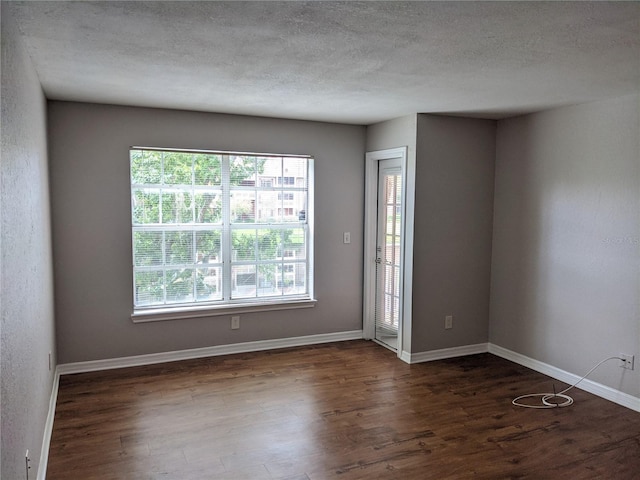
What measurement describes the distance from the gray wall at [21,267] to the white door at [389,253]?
2960 millimetres

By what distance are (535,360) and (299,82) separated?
315cm

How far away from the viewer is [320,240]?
195 inches

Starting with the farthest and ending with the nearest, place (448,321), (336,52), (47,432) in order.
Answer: (448,321) → (47,432) → (336,52)

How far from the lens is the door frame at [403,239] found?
14.6ft

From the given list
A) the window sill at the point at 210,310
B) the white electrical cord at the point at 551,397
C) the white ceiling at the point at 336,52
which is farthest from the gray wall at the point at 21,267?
the white electrical cord at the point at 551,397

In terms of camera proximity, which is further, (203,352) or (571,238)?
(203,352)

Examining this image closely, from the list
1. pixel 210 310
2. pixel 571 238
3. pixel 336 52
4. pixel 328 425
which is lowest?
pixel 328 425

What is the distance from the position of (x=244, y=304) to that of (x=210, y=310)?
0.33 metres

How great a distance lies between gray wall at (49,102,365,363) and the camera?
3.98 meters

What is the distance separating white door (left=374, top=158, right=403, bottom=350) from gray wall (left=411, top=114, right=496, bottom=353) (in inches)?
10.1

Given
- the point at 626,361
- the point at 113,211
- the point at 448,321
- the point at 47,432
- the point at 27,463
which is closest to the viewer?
the point at 27,463

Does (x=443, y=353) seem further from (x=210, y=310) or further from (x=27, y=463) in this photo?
(x=27, y=463)

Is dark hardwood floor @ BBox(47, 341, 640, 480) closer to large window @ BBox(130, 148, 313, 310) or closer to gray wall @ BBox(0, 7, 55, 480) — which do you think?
gray wall @ BBox(0, 7, 55, 480)

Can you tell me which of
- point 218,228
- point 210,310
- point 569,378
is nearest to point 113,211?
point 218,228
